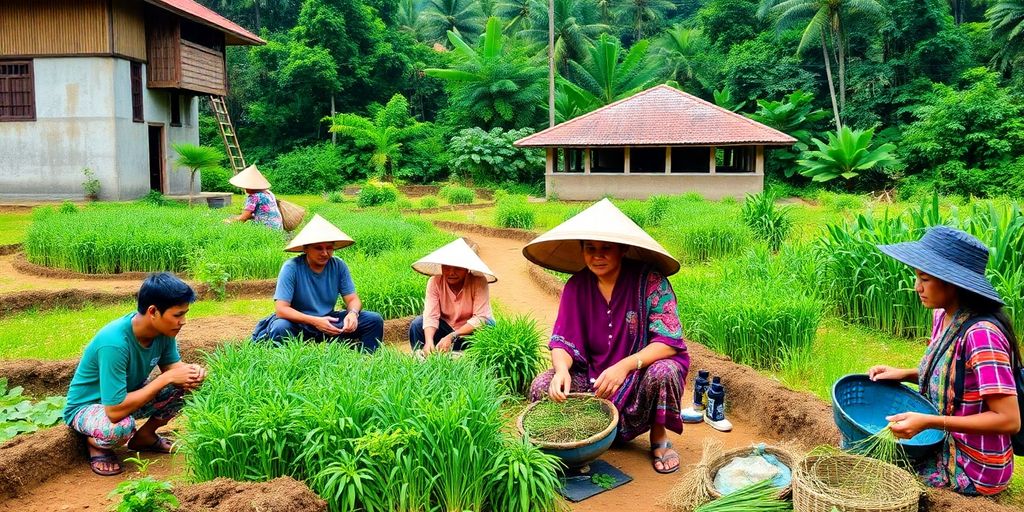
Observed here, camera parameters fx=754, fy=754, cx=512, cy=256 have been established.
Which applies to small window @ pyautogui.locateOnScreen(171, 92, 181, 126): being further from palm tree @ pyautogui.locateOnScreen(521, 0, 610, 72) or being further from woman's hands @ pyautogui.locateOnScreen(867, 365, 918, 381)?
woman's hands @ pyautogui.locateOnScreen(867, 365, 918, 381)

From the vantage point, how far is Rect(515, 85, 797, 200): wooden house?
21047 millimetres

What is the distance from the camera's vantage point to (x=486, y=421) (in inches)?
122

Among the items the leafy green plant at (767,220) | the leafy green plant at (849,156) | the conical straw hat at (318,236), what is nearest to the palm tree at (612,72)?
the leafy green plant at (849,156)

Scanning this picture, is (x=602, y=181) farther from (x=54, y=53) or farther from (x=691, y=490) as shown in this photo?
(x=691, y=490)

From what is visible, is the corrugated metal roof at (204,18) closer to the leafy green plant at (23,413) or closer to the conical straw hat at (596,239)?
the leafy green plant at (23,413)

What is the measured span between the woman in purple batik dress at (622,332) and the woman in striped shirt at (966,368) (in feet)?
→ 3.54

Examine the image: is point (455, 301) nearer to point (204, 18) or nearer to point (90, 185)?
point (90, 185)

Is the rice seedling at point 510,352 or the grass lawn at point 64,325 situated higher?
the rice seedling at point 510,352

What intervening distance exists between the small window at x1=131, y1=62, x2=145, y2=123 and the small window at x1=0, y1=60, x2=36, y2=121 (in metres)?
1.99

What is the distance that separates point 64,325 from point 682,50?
1190 inches

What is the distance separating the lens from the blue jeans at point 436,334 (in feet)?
16.9

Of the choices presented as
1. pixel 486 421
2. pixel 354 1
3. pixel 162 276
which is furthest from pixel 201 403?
pixel 354 1

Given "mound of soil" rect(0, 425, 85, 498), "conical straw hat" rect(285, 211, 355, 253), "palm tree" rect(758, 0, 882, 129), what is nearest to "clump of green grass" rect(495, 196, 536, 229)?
"conical straw hat" rect(285, 211, 355, 253)

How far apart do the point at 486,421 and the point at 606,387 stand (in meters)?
0.71
